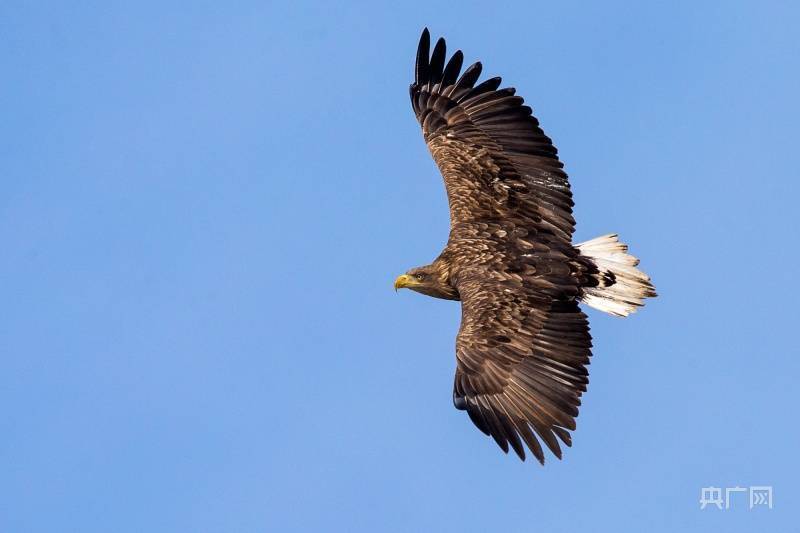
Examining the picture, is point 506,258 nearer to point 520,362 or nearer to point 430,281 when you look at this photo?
point 430,281

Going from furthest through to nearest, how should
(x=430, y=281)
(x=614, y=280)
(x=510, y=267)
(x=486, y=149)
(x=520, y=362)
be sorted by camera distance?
(x=486, y=149) → (x=430, y=281) → (x=614, y=280) → (x=510, y=267) → (x=520, y=362)

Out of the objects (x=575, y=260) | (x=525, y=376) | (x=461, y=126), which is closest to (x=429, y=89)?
(x=461, y=126)

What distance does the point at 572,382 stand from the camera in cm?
1334

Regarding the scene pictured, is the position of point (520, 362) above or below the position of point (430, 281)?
below

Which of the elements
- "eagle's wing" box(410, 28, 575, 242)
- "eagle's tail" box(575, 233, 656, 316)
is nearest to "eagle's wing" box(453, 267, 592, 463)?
"eagle's tail" box(575, 233, 656, 316)

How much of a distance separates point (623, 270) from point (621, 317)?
58 centimetres

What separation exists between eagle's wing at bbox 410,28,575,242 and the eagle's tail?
1.65ft

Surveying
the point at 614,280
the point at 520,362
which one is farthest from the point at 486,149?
the point at 520,362

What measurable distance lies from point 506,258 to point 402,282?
1.58m

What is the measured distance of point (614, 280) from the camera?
14922 mm

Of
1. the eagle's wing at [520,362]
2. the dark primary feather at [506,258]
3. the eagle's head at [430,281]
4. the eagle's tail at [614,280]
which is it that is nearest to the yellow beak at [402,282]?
the eagle's head at [430,281]

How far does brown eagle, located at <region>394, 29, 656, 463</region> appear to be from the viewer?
526 inches

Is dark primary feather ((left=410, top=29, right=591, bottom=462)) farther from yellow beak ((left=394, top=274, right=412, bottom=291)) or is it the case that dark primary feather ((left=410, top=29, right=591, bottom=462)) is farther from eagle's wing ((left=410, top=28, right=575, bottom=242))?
yellow beak ((left=394, top=274, right=412, bottom=291))

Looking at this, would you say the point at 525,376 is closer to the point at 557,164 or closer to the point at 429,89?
the point at 557,164
